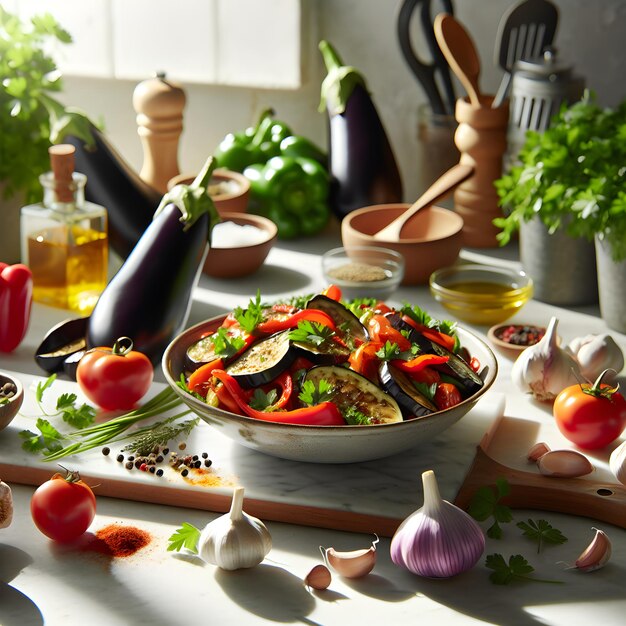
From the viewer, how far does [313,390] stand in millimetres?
1319

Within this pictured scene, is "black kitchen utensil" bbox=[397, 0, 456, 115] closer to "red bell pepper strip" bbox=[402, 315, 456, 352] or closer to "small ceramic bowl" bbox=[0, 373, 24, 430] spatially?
"red bell pepper strip" bbox=[402, 315, 456, 352]

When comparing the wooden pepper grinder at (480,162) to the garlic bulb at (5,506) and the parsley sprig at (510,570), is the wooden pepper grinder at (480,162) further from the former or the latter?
the garlic bulb at (5,506)

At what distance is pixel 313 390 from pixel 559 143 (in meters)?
0.81

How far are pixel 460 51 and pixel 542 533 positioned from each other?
4.15 ft

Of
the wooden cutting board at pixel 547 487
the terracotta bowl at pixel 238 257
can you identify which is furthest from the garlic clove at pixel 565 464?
the terracotta bowl at pixel 238 257

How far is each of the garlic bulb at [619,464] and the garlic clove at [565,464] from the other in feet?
0.10

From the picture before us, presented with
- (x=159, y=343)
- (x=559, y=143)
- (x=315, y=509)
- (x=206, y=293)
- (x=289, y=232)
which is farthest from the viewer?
(x=289, y=232)

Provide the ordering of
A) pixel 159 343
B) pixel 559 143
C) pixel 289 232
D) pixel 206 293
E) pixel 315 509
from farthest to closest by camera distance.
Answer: pixel 289 232 → pixel 206 293 → pixel 559 143 → pixel 159 343 → pixel 315 509

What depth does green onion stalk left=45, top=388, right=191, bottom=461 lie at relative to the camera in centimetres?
143

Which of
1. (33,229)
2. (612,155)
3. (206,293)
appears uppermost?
(612,155)

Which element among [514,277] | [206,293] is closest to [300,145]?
[206,293]

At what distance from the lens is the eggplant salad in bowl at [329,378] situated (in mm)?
1303

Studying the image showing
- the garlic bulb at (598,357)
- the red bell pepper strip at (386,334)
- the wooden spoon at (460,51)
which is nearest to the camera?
the red bell pepper strip at (386,334)

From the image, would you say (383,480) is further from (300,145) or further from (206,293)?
(300,145)
